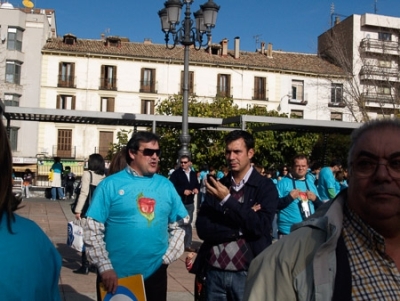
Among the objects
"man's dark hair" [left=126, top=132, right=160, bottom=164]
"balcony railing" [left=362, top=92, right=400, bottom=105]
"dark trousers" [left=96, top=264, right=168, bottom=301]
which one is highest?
"balcony railing" [left=362, top=92, right=400, bottom=105]

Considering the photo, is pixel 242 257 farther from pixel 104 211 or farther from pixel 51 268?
pixel 51 268

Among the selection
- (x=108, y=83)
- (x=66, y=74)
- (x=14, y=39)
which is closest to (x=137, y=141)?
(x=66, y=74)

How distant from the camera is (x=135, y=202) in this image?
4.35 m

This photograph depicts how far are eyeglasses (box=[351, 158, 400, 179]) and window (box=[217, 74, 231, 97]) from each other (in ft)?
173

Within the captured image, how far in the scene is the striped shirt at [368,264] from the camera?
1834mm

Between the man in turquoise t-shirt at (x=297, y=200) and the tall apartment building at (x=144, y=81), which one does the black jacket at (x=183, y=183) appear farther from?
the tall apartment building at (x=144, y=81)

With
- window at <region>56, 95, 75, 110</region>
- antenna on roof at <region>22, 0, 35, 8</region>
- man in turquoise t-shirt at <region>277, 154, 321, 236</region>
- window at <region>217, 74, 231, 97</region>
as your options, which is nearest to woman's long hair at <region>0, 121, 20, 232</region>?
man in turquoise t-shirt at <region>277, 154, 321, 236</region>

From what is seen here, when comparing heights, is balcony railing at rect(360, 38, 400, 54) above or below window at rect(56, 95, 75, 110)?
above

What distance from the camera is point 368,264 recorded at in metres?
1.88

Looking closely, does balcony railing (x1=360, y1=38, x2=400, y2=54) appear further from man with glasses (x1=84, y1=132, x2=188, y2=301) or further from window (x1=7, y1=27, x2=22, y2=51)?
window (x1=7, y1=27, x2=22, y2=51)

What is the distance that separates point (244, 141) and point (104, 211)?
1155 mm

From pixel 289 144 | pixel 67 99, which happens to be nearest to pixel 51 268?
pixel 289 144

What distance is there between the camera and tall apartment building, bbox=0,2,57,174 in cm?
5044

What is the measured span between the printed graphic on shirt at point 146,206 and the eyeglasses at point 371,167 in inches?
101
